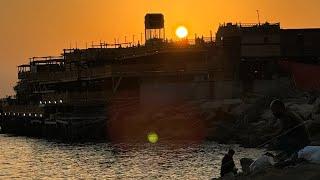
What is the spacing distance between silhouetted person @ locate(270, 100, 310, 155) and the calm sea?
882 inches

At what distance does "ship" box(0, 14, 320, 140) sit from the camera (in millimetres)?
77938

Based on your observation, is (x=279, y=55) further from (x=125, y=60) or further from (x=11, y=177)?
(x=11, y=177)

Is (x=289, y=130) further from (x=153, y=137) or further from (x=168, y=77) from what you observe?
(x=168, y=77)

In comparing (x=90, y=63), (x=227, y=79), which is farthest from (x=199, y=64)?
(x=90, y=63)

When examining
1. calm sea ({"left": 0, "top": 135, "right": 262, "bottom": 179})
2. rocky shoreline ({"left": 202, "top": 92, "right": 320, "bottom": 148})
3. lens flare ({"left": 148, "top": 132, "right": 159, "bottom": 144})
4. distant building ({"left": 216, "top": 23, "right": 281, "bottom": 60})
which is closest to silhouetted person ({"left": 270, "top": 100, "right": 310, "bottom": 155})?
calm sea ({"left": 0, "top": 135, "right": 262, "bottom": 179})

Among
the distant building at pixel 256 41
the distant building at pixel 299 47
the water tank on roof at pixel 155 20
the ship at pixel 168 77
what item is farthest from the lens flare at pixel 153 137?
the water tank on roof at pixel 155 20

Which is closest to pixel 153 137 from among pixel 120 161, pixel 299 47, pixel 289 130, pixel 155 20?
pixel 120 161

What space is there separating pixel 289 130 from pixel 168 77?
2632 inches

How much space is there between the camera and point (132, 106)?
7875 centimetres

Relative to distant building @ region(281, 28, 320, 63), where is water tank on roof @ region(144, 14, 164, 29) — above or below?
above

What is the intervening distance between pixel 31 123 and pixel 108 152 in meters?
43.8

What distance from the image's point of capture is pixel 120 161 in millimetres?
50094

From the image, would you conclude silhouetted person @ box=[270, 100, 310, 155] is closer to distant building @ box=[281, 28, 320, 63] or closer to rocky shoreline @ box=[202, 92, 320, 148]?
rocky shoreline @ box=[202, 92, 320, 148]

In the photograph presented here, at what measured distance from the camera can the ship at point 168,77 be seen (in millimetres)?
77938
